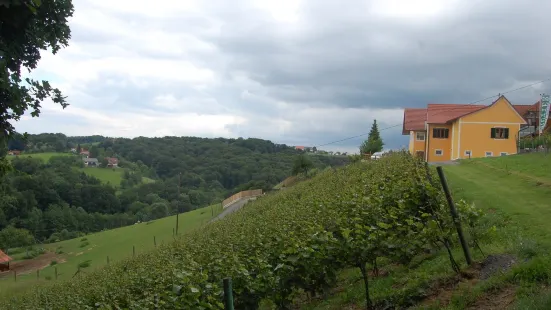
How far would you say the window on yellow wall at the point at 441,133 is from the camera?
4706 cm

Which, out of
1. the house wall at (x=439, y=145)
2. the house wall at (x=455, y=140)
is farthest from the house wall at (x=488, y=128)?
the house wall at (x=439, y=145)

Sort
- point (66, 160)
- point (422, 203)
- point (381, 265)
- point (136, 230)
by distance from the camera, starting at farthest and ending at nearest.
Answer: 1. point (66, 160)
2. point (136, 230)
3. point (381, 265)
4. point (422, 203)

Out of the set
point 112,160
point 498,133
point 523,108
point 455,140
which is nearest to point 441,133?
point 455,140

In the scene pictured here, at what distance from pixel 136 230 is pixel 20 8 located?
193ft

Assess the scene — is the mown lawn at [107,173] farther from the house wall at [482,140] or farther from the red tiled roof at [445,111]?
the house wall at [482,140]

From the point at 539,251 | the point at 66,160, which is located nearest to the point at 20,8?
the point at 539,251

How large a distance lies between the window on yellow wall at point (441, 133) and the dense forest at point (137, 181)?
42.8 ft

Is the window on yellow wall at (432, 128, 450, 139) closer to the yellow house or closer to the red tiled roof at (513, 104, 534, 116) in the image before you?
the yellow house

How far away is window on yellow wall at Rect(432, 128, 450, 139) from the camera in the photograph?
1853 inches

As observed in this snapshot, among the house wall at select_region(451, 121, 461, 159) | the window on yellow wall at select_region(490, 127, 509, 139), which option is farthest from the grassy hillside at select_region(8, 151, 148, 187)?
the window on yellow wall at select_region(490, 127, 509, 139)

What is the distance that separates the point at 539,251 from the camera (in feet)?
23.9

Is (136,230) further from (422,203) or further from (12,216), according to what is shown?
(422,203)

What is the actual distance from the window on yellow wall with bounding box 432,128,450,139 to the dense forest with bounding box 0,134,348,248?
42.8 feet

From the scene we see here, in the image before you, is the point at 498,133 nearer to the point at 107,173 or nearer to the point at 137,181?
the point at 137,181
